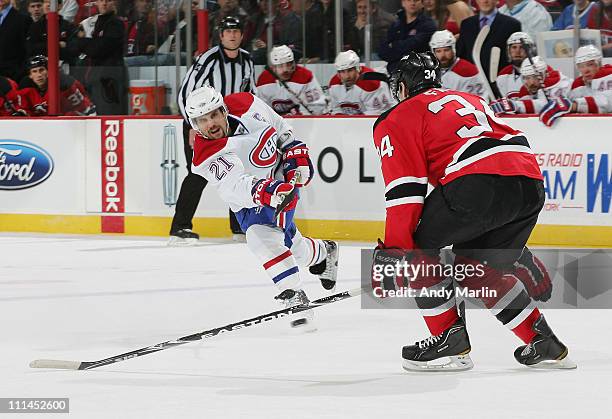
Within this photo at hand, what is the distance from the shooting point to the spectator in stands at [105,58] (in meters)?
8.83

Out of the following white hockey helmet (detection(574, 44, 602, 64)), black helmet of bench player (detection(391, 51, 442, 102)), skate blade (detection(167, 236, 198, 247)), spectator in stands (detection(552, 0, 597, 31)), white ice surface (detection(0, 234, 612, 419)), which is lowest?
skate blade (detection(167, 236, 198, 247))

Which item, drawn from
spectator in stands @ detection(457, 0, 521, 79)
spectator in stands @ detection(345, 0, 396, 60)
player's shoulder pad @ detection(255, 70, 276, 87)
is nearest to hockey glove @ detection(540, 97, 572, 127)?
spectator in stands @ detection(457, 0, 521, 79)

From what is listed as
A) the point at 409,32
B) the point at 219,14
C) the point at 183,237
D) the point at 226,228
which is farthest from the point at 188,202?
the point at 409,32

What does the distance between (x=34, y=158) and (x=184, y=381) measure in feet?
17.7

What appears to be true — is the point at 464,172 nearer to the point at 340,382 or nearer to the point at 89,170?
the point at 340,382

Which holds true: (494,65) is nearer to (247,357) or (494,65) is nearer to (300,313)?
(300,313)

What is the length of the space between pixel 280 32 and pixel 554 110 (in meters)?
2.03

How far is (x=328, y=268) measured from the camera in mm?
5395

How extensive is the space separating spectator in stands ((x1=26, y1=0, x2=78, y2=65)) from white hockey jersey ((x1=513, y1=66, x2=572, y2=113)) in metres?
3.27

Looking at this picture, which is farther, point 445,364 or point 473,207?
point 445,364

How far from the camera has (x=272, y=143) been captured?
5070 mm

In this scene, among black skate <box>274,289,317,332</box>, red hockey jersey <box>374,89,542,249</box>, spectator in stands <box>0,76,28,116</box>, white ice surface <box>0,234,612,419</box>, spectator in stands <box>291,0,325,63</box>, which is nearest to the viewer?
white ice surface <box>0,234,612,419</box>

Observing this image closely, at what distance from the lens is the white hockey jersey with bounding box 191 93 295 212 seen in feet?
15.4

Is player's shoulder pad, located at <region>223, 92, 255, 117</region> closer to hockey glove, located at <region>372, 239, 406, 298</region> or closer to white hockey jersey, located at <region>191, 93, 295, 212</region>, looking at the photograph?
white hockey jersey, located at <region>191, 93, 295, 212</region>
